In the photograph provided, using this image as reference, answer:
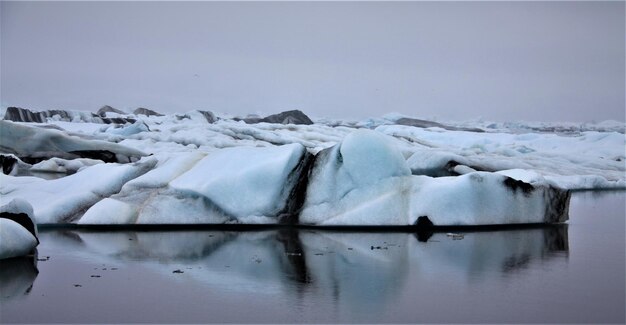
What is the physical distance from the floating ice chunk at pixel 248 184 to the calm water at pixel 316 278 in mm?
398

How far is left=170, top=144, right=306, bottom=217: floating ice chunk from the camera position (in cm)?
929

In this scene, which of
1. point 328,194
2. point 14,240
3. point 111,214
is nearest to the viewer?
point 14,240

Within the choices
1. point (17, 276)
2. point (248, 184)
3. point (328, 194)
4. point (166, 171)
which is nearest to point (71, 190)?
point (166, 171)

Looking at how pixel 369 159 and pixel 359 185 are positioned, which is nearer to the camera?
pixel 359 185

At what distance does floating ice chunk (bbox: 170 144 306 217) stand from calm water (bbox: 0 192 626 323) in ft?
1.31

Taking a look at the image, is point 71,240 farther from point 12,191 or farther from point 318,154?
point 318,154

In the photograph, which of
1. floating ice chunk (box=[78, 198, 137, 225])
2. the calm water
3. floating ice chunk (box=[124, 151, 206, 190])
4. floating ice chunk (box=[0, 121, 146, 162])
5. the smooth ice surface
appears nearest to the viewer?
the calm water

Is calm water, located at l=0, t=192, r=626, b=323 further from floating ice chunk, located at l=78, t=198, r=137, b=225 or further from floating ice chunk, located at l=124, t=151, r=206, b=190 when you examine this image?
floating ice chunk, located at l=124, t=151, r=206, b=190

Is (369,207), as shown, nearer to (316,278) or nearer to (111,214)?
(316,278)

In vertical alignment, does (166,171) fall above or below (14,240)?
above

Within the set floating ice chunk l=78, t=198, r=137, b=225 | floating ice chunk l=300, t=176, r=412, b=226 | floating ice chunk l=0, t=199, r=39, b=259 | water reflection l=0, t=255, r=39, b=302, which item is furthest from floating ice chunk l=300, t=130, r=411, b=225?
water reflection l=0, t=255, r=39, b=302

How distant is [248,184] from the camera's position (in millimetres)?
9320

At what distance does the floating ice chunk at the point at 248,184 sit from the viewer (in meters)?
9.29

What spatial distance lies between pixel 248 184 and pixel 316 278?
129 inches
